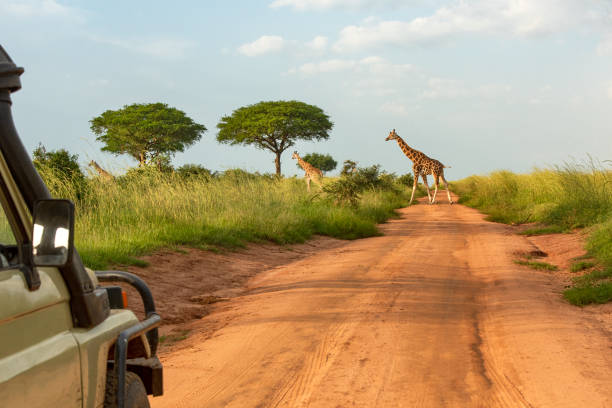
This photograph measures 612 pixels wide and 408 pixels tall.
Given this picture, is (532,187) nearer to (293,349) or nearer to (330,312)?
(330,312)

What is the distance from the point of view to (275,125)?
41.9 m

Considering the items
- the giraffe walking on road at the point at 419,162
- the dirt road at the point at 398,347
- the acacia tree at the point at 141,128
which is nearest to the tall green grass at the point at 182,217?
the dirt road at the point at 398,347

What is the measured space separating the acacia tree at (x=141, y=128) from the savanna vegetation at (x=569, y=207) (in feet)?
70.4

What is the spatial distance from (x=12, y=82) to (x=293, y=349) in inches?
141

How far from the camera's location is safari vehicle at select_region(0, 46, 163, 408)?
172cm

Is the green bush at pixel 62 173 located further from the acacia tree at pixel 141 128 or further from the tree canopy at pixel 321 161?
the tree canopy at pixel 321 161

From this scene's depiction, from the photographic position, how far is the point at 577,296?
7125mm

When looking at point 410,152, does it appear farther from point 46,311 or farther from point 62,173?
point 46,311

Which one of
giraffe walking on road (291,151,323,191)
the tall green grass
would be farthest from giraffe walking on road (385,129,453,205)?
the tall green grass

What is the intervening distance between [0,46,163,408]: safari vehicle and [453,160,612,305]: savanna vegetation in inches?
243

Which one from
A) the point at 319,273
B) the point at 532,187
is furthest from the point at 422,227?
the point at 319,273

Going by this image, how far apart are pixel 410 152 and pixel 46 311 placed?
28.3 meters

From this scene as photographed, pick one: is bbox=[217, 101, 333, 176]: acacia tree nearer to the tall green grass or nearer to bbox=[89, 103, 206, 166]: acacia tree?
bbox=[89, 103, 206, 166]: acacia tree

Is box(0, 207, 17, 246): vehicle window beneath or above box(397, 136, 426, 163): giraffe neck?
beneath
